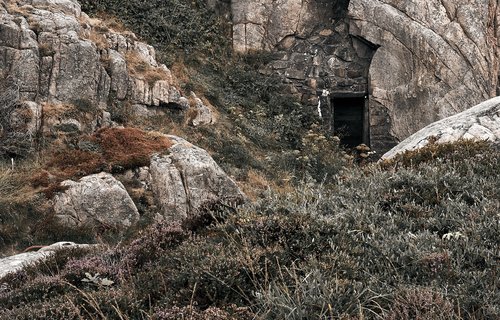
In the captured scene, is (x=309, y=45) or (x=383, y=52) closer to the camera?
(x=383, y=52)

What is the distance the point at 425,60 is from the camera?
19984 mm

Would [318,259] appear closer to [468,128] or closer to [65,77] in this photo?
[468,128]

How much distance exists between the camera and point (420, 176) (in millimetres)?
6180

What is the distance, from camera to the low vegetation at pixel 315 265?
3.87 m

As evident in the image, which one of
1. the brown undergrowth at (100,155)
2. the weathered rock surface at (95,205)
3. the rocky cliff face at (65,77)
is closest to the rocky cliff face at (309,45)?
the rocky cliff face at (65,77)

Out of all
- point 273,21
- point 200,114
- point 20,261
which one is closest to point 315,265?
point 20,261

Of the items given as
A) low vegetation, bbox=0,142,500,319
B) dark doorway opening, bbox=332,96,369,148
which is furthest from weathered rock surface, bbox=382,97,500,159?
dark doorway opening, bbox=332,96,369,148

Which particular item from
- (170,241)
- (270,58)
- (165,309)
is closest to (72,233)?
(170,241)

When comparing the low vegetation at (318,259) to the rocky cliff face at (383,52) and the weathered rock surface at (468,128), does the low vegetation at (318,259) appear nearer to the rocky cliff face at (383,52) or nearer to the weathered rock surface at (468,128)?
the weathered rock surface at (468,128)

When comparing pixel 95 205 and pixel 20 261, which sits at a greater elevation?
pixel 95 205

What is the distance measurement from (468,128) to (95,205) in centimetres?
715

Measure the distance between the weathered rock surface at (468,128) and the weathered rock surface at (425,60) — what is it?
10.8 m

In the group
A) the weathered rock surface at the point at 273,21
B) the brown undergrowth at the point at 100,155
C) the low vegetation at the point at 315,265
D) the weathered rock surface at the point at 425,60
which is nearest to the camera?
the low vegetation at the point at 315,265

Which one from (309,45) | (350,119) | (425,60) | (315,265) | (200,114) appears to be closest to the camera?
(315,265)
